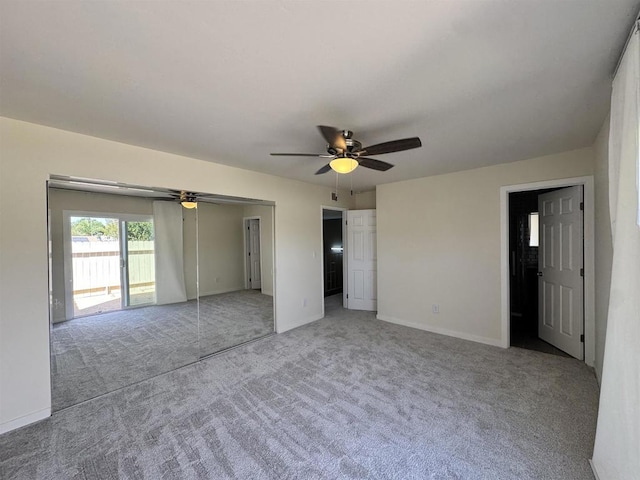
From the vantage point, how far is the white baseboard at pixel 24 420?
6.58 ft

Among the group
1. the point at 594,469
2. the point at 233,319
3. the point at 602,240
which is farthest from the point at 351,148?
the point at 233,319

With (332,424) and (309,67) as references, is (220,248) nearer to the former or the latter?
(332,424)

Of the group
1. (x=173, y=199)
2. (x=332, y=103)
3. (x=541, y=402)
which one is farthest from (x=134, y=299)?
(x=541, y=402)

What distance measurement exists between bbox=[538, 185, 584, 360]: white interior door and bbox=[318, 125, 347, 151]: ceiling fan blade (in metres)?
3.00

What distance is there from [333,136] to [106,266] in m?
2.85

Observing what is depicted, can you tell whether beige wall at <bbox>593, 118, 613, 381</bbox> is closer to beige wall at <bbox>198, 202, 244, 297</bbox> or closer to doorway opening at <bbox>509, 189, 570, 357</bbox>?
doorway opening at <bbox>509, 189, 570, 357</bbox>

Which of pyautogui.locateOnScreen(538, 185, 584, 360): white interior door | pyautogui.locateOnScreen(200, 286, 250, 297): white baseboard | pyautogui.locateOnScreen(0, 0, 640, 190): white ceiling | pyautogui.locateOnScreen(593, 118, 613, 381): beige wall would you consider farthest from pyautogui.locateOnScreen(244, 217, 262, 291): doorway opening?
pyautogui.locateOnScreen(538, 185, 584, 360): white interior door

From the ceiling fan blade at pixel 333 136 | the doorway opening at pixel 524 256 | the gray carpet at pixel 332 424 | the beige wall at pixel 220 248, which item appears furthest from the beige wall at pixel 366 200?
the ceiling fan blade at pixel 333 136

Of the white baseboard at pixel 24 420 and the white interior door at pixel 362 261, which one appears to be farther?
the white interior door at pixel 362 261

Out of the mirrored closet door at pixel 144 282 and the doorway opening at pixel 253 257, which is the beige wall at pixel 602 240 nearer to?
the mirrored closet door at pixel 144 282

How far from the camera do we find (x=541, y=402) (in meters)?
2.27

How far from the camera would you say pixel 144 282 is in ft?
10.5

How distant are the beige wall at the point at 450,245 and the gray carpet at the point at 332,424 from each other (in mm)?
863

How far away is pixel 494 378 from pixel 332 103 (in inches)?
119
